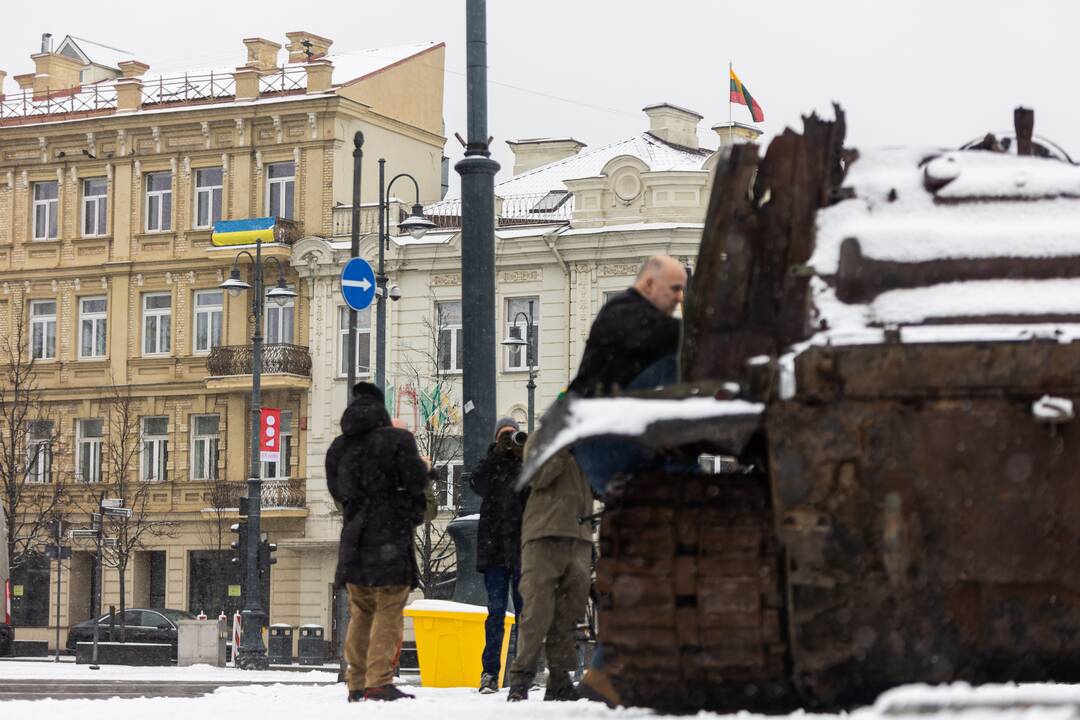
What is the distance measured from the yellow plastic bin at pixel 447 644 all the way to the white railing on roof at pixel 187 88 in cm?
3521

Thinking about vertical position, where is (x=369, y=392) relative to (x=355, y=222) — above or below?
below

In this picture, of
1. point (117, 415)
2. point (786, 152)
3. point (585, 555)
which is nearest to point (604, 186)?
point (117, 415)

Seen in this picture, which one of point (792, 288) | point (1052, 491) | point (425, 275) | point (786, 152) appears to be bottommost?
point (1052, 491)

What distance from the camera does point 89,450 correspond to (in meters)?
47.8

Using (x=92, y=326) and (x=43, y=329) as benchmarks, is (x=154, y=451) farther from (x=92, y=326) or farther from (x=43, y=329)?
(x=43, y=329)

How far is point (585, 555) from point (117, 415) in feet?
125

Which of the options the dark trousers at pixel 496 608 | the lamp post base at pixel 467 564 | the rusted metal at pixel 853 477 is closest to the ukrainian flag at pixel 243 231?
the lamp post base at pixel 467 564

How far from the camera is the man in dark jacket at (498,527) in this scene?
38.1 ft

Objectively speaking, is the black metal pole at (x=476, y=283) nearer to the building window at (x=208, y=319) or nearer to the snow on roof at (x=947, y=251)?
the snow on roof at (x=947, y=251)

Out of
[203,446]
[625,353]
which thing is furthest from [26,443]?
[625,353]

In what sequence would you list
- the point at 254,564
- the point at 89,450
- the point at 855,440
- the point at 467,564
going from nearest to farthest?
1. the point at 855,440
2. the point at 467,564
3. the point at 254,564
4. the point at 89,450

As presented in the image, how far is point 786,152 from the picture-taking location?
7.05m

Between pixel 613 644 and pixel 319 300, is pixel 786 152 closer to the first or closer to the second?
pixel 613 644

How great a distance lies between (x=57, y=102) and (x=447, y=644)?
38649 mm
